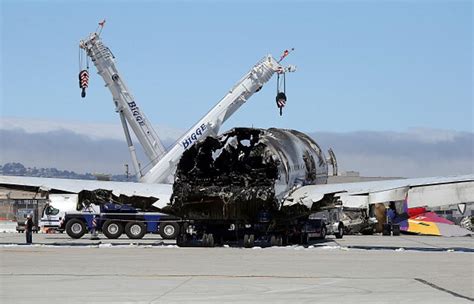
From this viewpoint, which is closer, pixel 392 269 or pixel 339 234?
pixel 392 269

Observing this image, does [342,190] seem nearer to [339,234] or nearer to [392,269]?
[392,269]

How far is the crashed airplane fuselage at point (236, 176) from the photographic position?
104 feet

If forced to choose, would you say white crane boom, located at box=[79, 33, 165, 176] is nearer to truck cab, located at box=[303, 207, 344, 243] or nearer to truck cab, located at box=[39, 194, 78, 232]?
truck cab, located at box=[39, 194, 78, 232]

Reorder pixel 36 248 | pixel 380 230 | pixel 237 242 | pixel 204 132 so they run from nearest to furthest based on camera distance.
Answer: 1. pixel 36 248
2. pixel 237 242
3. pixel 380 230
4. pixel 204 132

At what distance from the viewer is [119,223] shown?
44.2 m

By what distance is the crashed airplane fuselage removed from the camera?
3180 centimetres

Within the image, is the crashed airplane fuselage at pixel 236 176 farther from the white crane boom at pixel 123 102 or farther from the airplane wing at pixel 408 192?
the white crane boom at pixel 123 102

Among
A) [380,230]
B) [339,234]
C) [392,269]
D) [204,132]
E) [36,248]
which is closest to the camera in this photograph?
[392,269]

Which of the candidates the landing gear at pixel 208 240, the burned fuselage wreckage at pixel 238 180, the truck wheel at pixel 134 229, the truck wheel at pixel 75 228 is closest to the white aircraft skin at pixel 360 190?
the burned fuselage wreckage at pixel 238 180

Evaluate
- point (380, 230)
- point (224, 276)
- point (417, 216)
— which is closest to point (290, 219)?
point (224, 276)

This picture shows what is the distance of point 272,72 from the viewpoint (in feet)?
190

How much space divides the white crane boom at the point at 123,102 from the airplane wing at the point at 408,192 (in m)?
27.3

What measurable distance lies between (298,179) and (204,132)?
2266 cm

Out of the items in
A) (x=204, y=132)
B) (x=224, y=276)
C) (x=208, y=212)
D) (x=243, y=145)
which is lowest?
(x=224, y=276)
